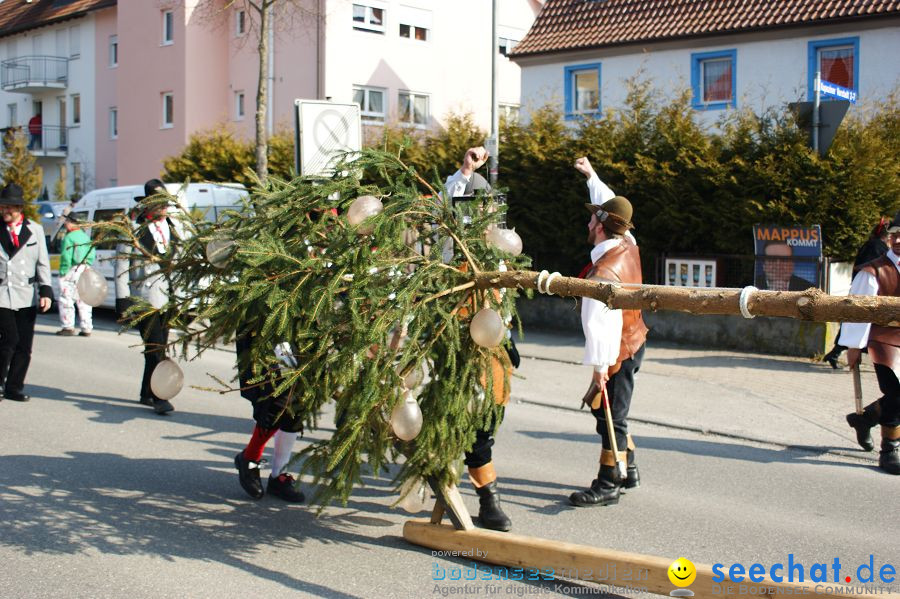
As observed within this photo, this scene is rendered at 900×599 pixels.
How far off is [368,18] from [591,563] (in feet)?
98.2

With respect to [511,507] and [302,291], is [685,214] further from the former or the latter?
[302,291]

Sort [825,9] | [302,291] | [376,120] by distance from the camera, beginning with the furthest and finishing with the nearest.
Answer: [376,120] → [825,9] → [302,291]

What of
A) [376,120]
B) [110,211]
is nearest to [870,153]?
[110,211]

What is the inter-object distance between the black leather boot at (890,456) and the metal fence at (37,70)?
143ft

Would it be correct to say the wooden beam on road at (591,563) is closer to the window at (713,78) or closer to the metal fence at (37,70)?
the window at (713,78)

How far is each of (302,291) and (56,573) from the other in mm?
1937

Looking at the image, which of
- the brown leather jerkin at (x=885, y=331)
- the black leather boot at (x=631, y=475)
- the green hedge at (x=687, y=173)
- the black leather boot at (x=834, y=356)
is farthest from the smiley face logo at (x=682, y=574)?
the black leather boot at (x=834, y=356)

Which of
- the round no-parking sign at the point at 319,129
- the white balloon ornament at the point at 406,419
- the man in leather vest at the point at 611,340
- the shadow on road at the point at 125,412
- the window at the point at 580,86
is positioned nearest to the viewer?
the white balloon ornament at the point at 406,419

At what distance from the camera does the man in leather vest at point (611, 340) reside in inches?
230

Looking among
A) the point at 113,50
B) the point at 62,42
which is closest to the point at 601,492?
the point at 113,50

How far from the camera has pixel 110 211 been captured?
18.1 meters

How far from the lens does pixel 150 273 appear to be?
5578 mm

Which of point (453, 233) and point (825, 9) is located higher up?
point (825, 9)

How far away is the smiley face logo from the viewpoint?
14.1ft
